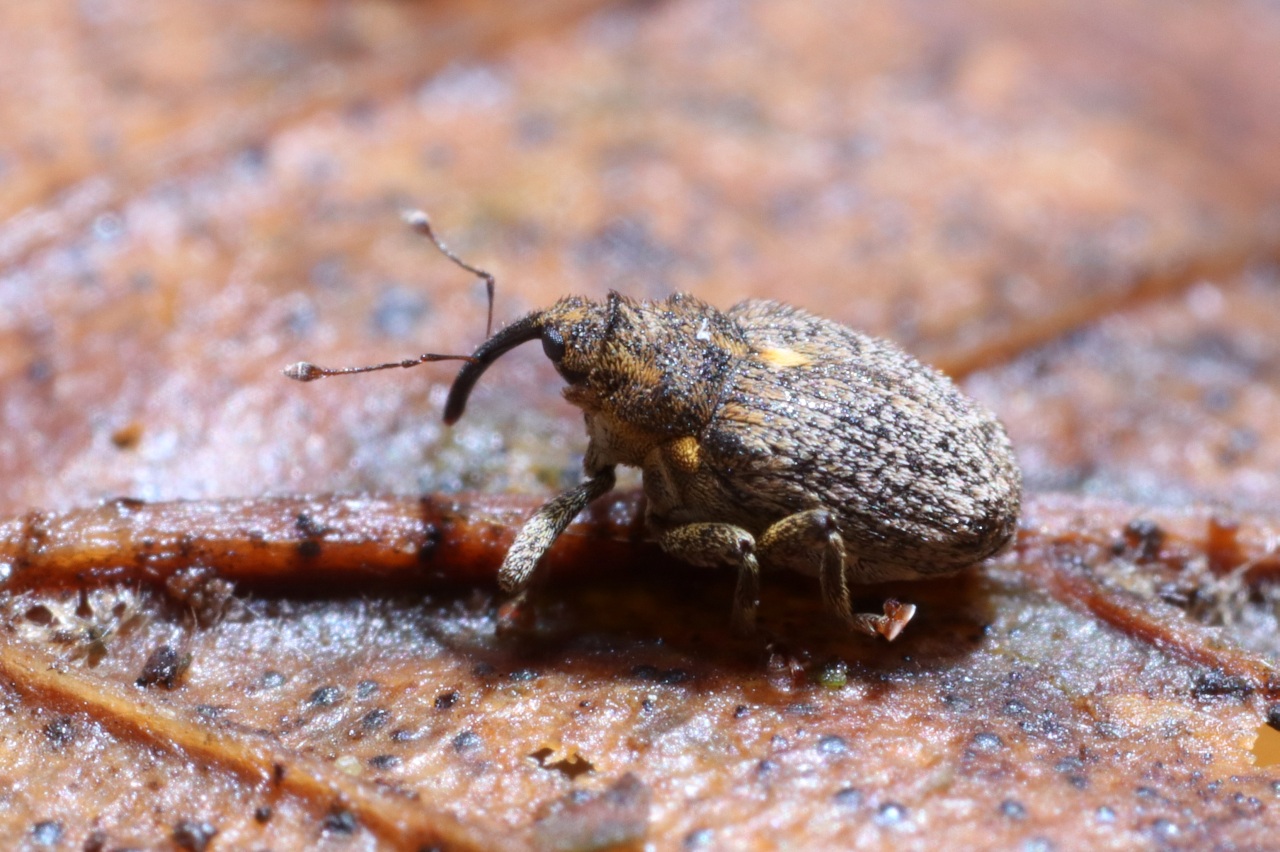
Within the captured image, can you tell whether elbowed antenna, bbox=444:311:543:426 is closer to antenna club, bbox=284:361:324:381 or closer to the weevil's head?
the weevil's head

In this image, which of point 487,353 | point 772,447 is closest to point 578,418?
point 487,353

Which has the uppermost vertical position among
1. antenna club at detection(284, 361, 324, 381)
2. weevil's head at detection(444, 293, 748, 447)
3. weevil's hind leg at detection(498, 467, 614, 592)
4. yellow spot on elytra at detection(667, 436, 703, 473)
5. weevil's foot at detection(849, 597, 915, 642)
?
weevil's head at detection(444, 293, 748, 447)

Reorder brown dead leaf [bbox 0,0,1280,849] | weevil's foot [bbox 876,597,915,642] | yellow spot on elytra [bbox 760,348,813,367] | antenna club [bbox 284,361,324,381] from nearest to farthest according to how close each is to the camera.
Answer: brown dead leaf [bbox 0,0,1280,849], weevil's foot [bbox 876,597,915,642], antenna club [bbox 284,361,324,381], yellow spot on elytra [bbox 760,348,813,367]

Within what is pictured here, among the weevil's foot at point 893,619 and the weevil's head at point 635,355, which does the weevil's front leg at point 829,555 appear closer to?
the weevil's foot at point 893,619

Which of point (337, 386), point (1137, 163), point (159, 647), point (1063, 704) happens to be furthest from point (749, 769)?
point (1137, 163)

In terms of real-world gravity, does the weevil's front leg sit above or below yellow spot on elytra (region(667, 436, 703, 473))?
below

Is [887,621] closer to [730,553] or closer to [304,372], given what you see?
[730,553]

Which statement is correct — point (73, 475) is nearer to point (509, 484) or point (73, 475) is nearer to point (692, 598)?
point (509, 484)

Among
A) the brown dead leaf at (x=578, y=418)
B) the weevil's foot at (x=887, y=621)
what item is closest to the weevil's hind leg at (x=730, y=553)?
the brown dead leaf at (x=578, y=418)

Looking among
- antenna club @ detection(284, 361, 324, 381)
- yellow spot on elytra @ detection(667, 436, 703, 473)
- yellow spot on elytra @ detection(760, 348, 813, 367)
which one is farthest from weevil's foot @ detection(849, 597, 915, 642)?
antenna club @ detection(284, 361, 324, 381)

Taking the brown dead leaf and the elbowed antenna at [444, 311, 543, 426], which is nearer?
the brown dead leaf
